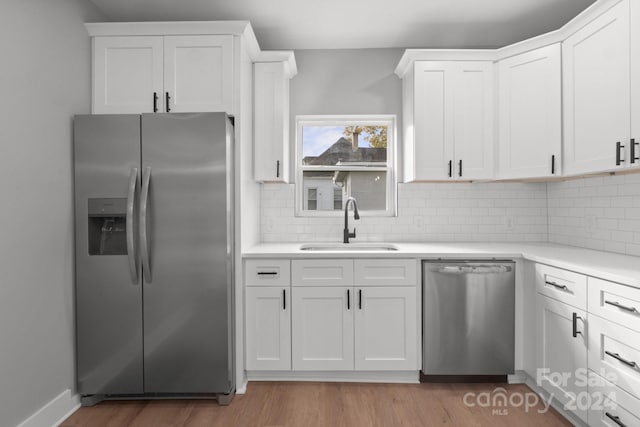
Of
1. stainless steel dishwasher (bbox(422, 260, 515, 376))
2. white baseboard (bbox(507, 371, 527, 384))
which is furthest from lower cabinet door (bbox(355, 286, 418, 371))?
white baseboard (bbox(507, 371, 527, 384))

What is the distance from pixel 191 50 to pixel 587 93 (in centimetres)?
258

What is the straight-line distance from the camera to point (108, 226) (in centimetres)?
225

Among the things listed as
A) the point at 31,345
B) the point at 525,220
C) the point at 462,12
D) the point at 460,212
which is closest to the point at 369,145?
the point at 460,212

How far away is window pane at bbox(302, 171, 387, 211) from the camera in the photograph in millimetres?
3285

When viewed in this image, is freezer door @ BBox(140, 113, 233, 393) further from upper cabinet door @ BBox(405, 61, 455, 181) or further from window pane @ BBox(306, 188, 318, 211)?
upper cabinet door @ BBox(405, 61, 455, 181)

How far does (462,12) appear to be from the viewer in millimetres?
2617

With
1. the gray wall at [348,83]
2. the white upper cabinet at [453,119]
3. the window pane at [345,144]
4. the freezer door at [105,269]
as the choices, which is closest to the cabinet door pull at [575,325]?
the white upper cabinet at [453,119]

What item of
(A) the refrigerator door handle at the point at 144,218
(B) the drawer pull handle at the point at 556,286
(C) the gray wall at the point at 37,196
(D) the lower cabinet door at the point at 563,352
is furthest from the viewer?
(A) the refrigerator door handle at the point at 144,218

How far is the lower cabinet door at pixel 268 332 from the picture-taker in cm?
246

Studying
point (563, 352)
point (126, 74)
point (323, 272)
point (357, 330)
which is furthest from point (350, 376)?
point (126, 74)

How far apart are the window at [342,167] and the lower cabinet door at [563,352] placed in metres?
1.50

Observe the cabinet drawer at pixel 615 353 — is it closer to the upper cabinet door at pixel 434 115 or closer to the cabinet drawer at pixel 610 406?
the cabinet drawer at pixel 610 406

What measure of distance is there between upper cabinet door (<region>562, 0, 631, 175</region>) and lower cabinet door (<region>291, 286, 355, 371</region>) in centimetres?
175

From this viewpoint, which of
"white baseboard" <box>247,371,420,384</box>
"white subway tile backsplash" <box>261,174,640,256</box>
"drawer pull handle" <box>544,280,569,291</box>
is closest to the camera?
"drawer pull handle" <box>544,280,569,291</box>
